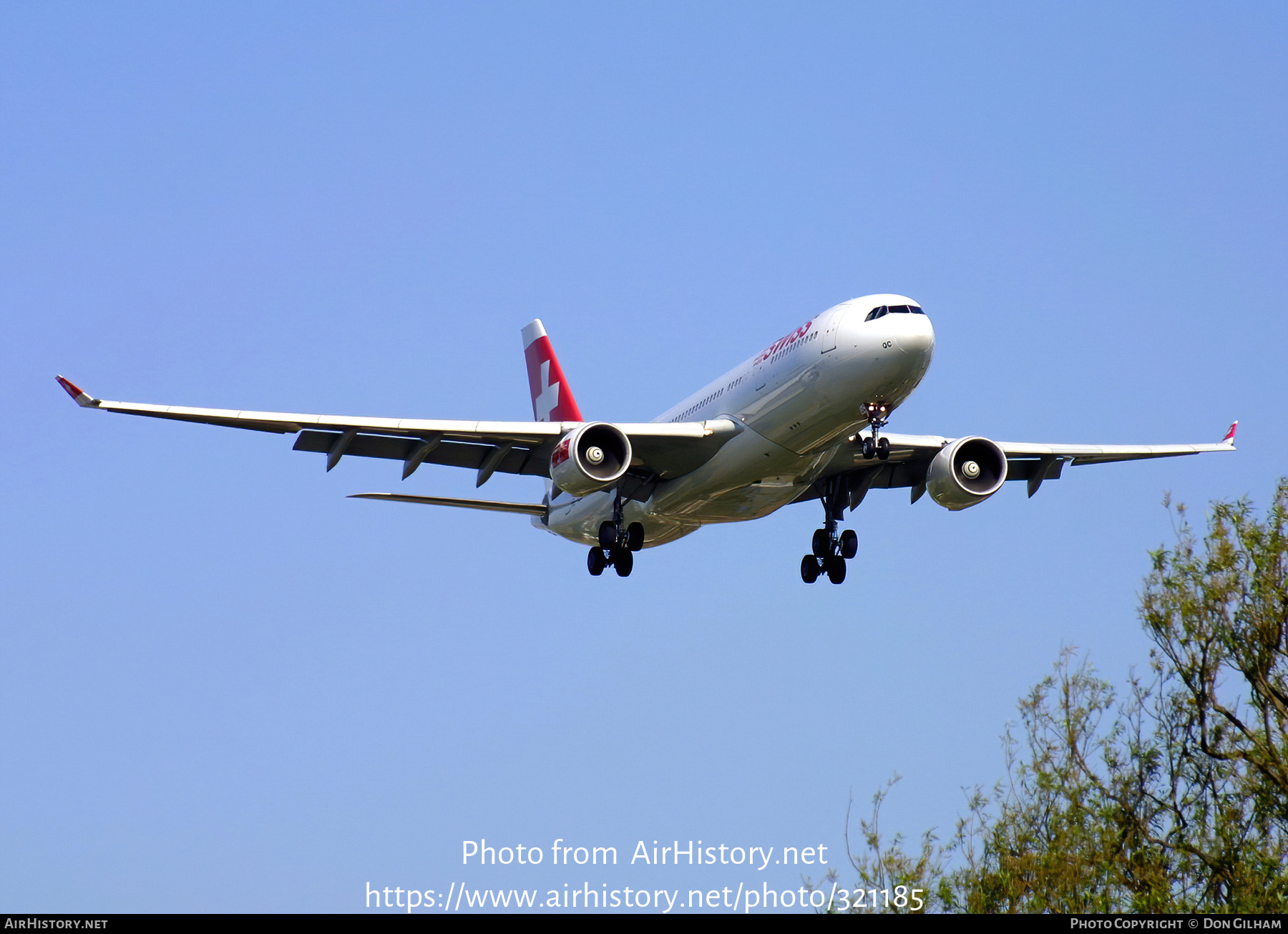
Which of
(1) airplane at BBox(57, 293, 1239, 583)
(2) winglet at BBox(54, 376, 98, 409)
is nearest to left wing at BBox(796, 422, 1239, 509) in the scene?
(1) airplane at BBox(57, 293, 1239, 583)

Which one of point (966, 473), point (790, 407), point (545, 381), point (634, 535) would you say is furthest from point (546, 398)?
point (790, 407)

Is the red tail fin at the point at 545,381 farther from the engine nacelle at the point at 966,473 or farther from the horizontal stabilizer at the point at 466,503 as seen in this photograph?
the engine nacelle at the point at 966,473

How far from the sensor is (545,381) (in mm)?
43156

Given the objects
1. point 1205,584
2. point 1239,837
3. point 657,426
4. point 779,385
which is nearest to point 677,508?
point 657,426

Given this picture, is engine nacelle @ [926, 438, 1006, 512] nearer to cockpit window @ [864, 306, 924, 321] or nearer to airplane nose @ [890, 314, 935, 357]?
airplane nose @ [890, 314, 935, 357]

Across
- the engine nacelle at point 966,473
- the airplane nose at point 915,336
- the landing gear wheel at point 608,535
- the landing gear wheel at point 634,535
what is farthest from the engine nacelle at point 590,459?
the engine nacelle at point 966,473

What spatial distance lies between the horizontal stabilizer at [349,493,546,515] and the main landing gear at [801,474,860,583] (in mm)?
6798

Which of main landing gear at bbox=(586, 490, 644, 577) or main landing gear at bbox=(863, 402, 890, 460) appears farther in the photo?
main landing gear at bbox=(586, 490, 644, 577)

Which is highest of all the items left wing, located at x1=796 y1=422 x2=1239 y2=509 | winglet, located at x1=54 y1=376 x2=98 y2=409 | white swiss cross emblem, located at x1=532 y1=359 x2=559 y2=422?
white swiss cross emblem, located at x1=532 y1=359 x2=559 y2=422

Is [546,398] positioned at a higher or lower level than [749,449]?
higher

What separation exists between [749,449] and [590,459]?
3194mm

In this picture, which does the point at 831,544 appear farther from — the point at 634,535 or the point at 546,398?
the point at 546,398

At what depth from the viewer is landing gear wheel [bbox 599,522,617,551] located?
3400 cm

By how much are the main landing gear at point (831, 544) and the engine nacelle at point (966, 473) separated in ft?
9.30
